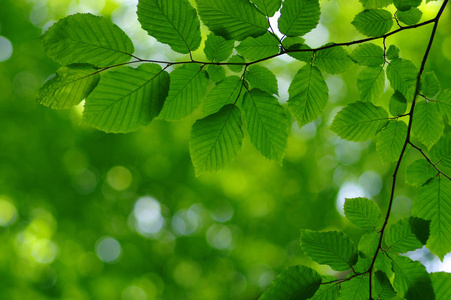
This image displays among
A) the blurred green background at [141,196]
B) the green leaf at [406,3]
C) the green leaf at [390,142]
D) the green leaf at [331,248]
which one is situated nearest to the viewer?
the green leaf at [331,248]

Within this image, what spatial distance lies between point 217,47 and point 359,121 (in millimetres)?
421

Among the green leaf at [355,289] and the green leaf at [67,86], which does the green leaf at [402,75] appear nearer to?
the green leaf at [355,289]

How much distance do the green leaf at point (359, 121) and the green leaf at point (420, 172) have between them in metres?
0.12

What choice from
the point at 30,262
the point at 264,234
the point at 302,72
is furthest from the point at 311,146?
the point at 302,72

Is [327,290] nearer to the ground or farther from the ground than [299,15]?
nearer to the ground

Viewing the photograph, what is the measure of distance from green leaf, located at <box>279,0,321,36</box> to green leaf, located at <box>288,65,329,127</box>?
111mm

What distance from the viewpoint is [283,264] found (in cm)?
491

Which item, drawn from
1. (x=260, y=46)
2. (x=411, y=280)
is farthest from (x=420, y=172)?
(x=260, y=46)

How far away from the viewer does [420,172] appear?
2.93 ft

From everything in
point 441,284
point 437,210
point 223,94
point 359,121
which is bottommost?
point 441,284

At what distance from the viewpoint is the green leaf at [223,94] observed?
772 mm

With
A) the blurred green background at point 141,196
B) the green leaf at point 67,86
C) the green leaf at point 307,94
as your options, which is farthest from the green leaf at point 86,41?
the blurred green background at point 141,196

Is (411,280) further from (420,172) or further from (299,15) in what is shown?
(299,15)

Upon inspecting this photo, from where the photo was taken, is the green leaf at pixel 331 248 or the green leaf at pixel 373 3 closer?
the green leaf at pixel 331 248
